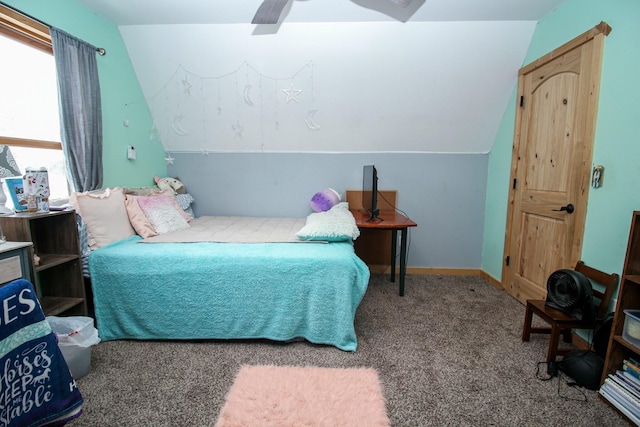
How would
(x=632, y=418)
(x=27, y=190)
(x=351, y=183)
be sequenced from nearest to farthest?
(x=632, y=418) < (x=27, y=190) < (x=351, y=183)

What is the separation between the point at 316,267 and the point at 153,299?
107 cm

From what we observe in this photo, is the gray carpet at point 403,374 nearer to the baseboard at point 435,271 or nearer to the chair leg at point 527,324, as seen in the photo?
the chair leg at point 527,324

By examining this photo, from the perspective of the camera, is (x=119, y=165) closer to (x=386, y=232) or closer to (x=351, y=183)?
(x=351, y=183)

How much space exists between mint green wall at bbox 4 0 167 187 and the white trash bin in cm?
118

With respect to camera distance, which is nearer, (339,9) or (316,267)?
(316,267)

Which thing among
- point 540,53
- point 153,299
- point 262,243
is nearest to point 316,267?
point 262,243

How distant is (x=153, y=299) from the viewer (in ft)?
6.13

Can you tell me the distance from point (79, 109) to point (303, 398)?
2.45m

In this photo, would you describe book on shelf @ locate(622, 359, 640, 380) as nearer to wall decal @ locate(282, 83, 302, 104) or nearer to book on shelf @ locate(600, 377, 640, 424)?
book on shelf @ locate(600, 377, 640, 424)

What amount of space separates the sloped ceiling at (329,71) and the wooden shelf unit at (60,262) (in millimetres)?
1572

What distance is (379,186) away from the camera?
10.7 feet

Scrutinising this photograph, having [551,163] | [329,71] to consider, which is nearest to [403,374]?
[551,163]

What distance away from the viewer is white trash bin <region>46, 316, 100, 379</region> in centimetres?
153

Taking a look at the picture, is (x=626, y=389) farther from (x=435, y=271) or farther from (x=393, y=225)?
(x=435, y=271)
